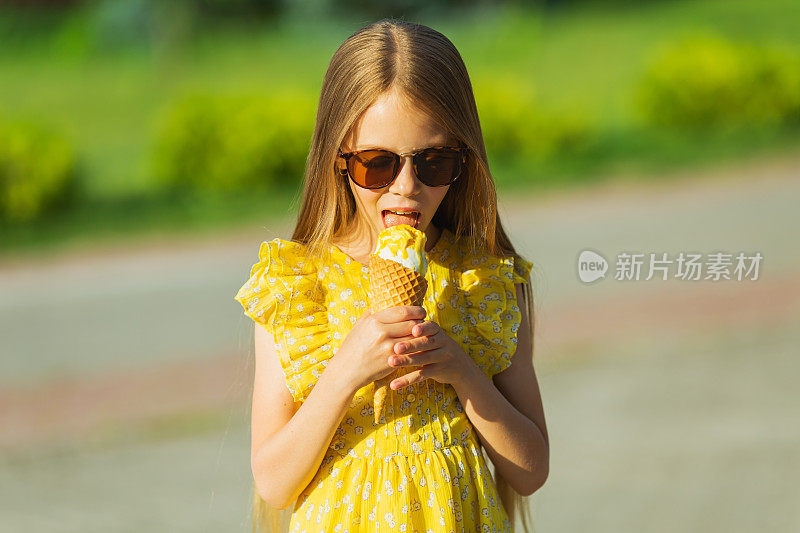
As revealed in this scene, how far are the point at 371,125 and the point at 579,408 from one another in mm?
4735

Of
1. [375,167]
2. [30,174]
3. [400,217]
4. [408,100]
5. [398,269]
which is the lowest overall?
[398,269]

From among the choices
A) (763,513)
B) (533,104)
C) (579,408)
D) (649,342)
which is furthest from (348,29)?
(763,513)

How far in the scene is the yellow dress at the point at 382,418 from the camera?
204 centimetres

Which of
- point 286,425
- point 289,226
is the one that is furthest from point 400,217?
point 289,226

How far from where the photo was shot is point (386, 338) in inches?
74.6

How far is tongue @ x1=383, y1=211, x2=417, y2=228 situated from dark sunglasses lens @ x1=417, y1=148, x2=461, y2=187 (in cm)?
8

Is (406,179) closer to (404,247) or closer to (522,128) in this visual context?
(404,247)

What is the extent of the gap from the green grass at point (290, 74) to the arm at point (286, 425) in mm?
8885

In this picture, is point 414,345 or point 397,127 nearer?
point 414,345

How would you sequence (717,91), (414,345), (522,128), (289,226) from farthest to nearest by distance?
(717,91) → (522,128) → (289,226) → (414,345)

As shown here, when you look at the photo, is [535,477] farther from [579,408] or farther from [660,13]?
[660,13]

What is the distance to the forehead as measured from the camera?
203 centimetres

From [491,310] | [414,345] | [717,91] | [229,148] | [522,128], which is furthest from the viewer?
[717,91]

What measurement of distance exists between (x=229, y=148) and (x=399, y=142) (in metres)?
9.29
